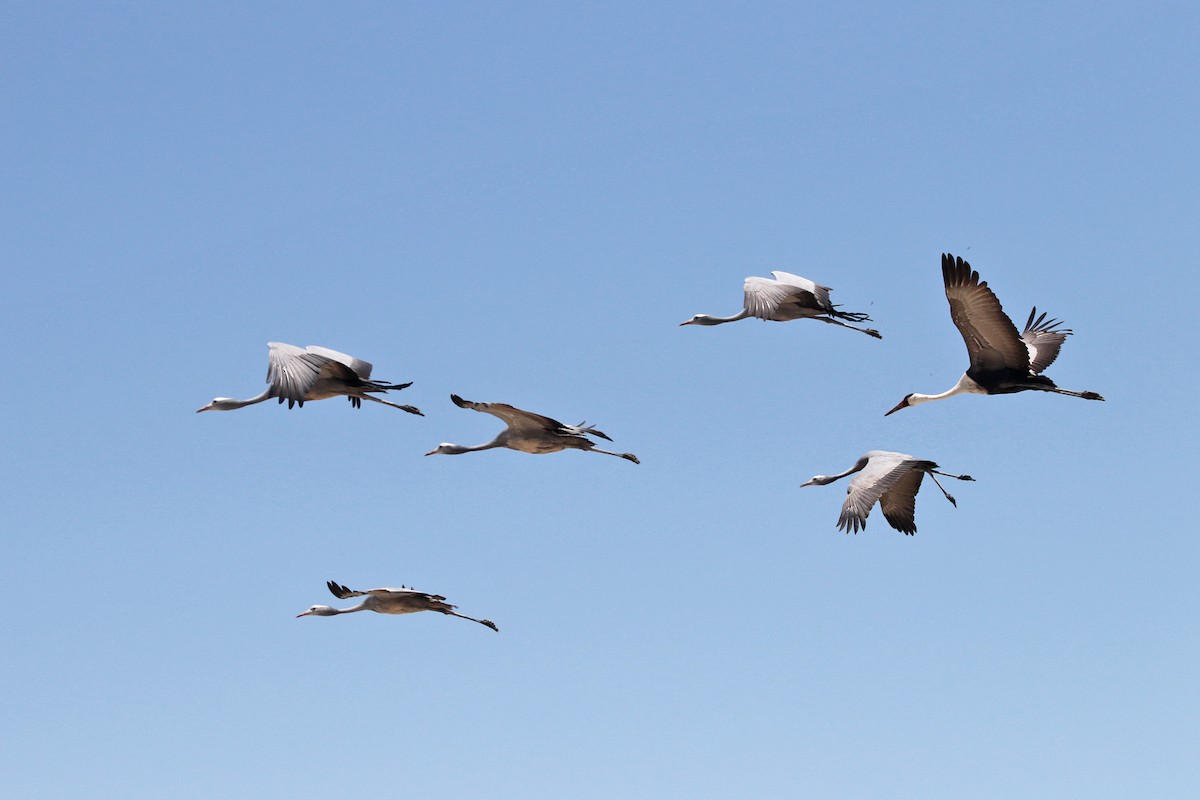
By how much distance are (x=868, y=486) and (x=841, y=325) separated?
5198 mm

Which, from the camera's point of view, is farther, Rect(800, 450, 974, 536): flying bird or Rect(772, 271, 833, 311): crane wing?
Answer: Rect(772, 271, 833, 311): crane wing

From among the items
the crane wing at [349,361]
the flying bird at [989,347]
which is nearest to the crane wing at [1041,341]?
the flying bird at [989,347]

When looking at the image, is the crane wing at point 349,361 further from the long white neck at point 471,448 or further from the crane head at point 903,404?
the crane head at point 903,404

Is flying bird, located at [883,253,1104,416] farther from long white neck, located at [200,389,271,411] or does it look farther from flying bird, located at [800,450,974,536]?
long white neck, located at [200,389,271,411]

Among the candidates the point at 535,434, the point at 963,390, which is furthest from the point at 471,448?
the point at 963,390

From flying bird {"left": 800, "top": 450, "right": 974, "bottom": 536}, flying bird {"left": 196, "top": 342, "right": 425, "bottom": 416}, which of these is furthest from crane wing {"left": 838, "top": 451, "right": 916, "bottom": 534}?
flying bird {"left": 196, "top": 342, "right": 425, "bottom": 416}

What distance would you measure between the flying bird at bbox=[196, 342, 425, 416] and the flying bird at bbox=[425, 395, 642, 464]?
189cm

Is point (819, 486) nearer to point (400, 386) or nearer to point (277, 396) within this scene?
point (400, 386)

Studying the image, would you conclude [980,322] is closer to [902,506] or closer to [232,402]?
[902,506]

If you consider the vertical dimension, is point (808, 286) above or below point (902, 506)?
above

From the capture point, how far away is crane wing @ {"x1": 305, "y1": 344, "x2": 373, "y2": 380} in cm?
2855

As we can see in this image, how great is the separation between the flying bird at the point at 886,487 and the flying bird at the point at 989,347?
1.32 meters

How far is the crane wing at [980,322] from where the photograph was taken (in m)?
24.9

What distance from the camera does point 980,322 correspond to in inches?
1008
